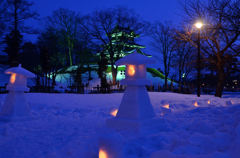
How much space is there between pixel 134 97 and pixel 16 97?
14.6 feet

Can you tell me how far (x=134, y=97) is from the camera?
176 inches

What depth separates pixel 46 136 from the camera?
4566 millimetres

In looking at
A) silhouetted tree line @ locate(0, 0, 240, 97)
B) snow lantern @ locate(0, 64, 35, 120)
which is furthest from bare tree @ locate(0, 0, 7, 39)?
snow lantern @ locate(0, 64, 35, 120)

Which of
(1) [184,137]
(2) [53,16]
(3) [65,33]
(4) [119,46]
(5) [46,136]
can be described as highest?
(2) [53,16]

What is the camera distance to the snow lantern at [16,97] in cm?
645

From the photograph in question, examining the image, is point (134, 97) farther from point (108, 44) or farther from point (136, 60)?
point (108, 44)

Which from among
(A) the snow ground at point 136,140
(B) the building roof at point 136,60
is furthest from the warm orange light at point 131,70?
(A) the snow ground at point 136,140

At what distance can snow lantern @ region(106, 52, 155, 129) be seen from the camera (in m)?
4.41

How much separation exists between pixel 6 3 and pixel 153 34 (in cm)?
1893

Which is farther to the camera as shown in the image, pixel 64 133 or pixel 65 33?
pixel 65 33

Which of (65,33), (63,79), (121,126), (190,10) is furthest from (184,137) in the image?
(65,33)

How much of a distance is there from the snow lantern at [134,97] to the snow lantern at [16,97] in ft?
12.1

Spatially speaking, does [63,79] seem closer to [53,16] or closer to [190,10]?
[53,16]

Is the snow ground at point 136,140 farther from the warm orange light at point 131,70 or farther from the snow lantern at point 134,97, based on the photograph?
the warm orange light at point 131,70
